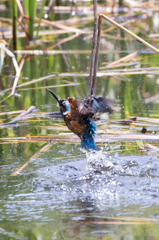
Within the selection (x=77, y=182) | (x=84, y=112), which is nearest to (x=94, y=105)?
(x=84, y=112)

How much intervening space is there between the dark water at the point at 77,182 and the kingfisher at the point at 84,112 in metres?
0.15

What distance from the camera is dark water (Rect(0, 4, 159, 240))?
160 cm

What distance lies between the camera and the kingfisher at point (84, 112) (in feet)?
7.07

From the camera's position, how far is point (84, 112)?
220cm

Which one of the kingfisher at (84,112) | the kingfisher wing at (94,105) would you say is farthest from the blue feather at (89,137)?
the kingfisher wing at (94,105)

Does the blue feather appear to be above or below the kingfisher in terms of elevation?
below

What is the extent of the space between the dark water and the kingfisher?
153 mm

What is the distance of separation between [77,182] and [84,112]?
397mm

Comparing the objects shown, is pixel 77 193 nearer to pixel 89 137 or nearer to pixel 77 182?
pixel 77 182

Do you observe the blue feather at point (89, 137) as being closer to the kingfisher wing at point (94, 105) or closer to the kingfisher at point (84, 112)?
the kingfisher at point (84, 112)

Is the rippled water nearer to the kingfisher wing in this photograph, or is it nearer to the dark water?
the dark water

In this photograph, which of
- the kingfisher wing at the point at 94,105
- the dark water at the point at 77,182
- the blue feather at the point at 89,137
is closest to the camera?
the dark water at the point at 77,182

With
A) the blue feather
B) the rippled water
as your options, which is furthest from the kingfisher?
the rippled water

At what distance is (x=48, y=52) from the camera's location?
16.4 ft
